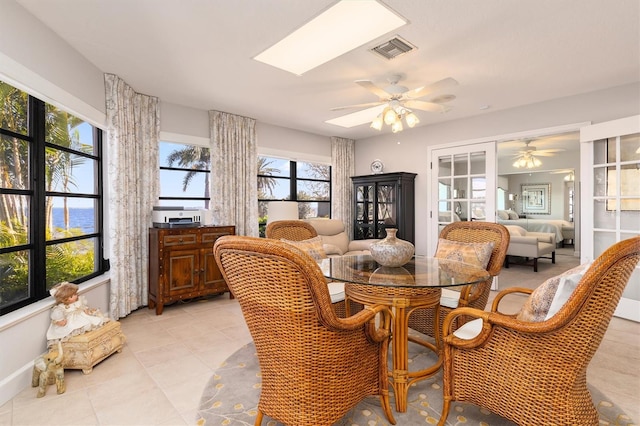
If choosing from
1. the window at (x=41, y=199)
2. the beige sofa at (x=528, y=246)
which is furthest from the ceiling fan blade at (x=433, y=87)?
the beige sofa at (x=528, y=246)

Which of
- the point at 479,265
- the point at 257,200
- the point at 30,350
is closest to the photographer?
the point at 30,350

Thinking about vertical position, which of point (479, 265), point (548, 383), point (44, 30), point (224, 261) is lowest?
point (548, 383)

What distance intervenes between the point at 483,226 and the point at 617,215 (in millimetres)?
1853

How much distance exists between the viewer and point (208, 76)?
3.29 metres

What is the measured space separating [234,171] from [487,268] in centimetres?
332

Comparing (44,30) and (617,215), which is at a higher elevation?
(44,30)

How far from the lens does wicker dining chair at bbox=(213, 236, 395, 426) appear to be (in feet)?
4.19

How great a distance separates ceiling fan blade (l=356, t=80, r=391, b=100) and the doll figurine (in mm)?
2706

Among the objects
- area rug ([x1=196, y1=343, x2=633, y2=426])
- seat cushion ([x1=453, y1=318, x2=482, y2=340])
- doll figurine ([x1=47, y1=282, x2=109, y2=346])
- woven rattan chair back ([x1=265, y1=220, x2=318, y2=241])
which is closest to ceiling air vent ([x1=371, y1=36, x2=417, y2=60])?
woven rattan chair back ([x1=265, y1=220, x2=318, y2=241])

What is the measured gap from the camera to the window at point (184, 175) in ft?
13.9

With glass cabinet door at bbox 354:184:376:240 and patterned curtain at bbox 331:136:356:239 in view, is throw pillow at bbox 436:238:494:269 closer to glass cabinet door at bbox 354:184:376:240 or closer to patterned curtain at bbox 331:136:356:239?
glass cabinet door at bbox 354:184:376:240

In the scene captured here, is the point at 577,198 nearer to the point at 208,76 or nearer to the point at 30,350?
the point at 208,76

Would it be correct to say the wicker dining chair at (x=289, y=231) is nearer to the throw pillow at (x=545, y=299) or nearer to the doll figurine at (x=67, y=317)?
the doll figurine at (x=67, y=317)

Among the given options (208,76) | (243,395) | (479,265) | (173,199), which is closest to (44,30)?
(208,76)
